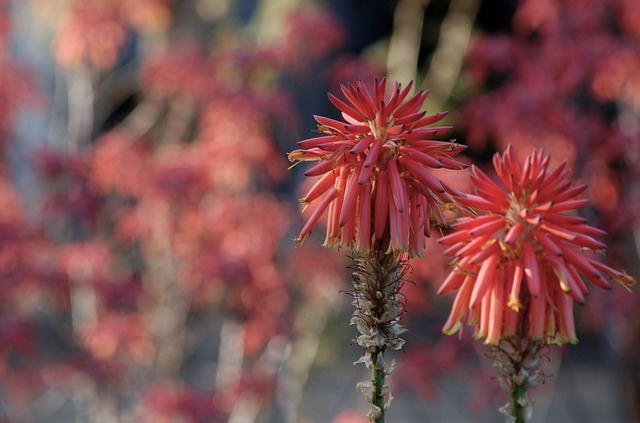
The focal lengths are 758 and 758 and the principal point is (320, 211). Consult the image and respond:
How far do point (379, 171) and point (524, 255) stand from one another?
36 cm

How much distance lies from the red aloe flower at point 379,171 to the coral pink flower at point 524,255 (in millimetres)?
112

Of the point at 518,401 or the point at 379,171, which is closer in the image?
the point at 379,171

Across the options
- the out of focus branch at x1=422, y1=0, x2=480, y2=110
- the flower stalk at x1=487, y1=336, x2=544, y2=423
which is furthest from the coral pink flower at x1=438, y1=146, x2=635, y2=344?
the out of focus branch at x1=422, y1=0, x2=480, y2=110

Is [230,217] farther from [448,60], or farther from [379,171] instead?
[448,60]

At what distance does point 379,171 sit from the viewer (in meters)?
1.58

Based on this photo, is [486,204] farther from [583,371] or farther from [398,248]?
[583,371]

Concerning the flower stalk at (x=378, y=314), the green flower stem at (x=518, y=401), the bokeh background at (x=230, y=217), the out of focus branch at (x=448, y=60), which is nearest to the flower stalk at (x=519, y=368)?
the green flower stem at (x=518, y=401)

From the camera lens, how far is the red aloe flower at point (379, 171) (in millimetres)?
1532

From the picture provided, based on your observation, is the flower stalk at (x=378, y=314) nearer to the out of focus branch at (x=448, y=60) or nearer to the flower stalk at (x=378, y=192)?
the flower stalk at (x=378, y=192)

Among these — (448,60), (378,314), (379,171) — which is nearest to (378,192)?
(379,171)

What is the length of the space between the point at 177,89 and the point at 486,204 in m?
3.87

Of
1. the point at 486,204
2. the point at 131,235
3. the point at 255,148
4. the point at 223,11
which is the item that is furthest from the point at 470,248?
the point at 223,11

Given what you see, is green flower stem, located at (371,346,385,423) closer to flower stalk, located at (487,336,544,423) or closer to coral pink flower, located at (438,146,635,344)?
coral pink flower, located at (438,146,635,344)

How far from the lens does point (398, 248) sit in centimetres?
151
